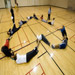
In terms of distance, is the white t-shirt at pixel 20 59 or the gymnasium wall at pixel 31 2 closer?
the white t-shirt at pixel 20 59

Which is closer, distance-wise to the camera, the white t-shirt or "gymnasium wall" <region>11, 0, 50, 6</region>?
the white t-shirt

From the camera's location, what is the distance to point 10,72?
41.3 inches

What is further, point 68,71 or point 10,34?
point 10,34

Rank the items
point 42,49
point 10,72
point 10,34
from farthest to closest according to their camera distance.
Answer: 1. point 10,34
2. point 42,49
3. point 10,72

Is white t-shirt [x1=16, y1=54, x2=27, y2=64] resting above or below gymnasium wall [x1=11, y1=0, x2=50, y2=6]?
below

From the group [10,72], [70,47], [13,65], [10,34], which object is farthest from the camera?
[10,34]

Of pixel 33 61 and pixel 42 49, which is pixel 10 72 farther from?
pixel 42 49

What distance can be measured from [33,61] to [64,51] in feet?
3.09

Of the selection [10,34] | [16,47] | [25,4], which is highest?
[25,4]

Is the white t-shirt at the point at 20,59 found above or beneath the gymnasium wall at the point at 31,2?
beneath

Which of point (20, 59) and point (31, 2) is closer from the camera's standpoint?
point (20, 59)

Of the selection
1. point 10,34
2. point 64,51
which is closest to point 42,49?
point 64,51

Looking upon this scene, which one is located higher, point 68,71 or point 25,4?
point 25,4

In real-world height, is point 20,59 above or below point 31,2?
below
